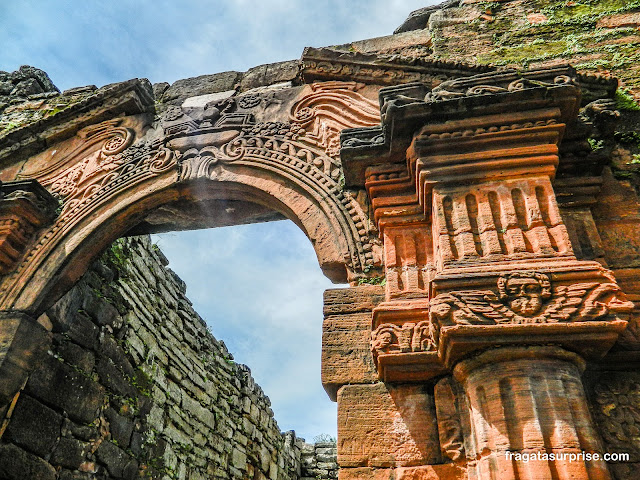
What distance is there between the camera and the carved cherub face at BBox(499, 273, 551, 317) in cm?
198

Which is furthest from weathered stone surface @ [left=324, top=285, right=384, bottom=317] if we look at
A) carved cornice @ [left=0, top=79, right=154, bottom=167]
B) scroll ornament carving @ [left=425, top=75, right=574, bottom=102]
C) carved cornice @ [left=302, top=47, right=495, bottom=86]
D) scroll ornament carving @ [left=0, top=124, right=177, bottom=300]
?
carved cornice @ [left=0, top=79, right=154, bottom=167]

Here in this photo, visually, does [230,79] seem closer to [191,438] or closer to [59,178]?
[59,178]

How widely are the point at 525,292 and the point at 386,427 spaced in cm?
92

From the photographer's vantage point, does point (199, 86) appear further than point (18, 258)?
Yes

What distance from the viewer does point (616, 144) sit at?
3.10 m

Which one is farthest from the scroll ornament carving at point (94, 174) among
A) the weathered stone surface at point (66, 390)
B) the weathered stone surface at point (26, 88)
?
the weathered stone surface at point (26, 88)

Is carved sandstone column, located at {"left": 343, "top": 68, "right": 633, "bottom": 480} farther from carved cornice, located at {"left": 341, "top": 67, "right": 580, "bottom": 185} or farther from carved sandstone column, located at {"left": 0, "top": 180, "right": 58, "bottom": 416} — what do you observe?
carved sandstone column, located at {"left": 0, "top": 180, "right": 58, "bottom": 416}

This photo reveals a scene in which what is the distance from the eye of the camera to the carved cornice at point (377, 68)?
12.1ft

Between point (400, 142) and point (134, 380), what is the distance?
3.94 m

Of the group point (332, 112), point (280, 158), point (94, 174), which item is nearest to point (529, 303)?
point (280, 158)

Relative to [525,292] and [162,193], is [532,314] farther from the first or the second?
[162,193]

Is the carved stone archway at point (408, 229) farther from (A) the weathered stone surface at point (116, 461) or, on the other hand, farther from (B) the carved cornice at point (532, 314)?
(A) the weathered stone surface at point (116, 461)

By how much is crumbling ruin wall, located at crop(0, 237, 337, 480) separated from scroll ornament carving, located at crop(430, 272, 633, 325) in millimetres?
3536

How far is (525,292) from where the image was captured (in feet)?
6.61
